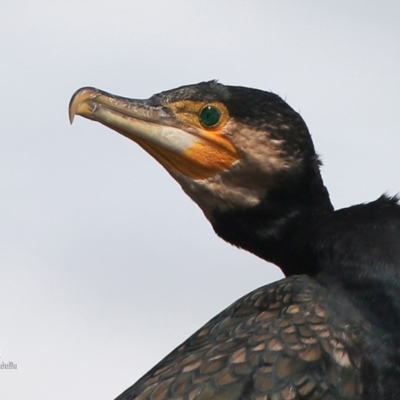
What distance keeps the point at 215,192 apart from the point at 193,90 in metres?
0.65

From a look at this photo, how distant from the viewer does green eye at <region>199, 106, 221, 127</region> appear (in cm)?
906

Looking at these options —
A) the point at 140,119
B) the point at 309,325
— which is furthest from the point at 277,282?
the point at 140,119

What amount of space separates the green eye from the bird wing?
129cm

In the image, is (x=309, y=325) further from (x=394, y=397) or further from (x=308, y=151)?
(x=308, y=151)

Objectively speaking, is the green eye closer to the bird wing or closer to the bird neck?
the bird neck

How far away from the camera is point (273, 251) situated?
9.10 m

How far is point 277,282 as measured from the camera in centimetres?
853

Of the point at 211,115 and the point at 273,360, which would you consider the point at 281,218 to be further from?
the point at 273,360

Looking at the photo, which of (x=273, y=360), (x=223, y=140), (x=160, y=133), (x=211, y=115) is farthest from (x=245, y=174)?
(x=273, y=360)

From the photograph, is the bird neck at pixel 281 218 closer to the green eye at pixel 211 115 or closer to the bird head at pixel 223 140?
the bird head at pixel 223 140

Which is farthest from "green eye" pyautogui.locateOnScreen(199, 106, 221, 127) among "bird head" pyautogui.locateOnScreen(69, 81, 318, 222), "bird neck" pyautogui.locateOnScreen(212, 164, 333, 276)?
"bird neck" pyautogui.locateOnScreen(212, 164, 333, 276)

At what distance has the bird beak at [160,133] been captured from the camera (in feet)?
29.5

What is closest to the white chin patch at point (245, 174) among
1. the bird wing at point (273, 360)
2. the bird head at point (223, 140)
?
the bird head at point (223, 140)

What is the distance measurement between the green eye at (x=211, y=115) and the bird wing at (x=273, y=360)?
1293mm
